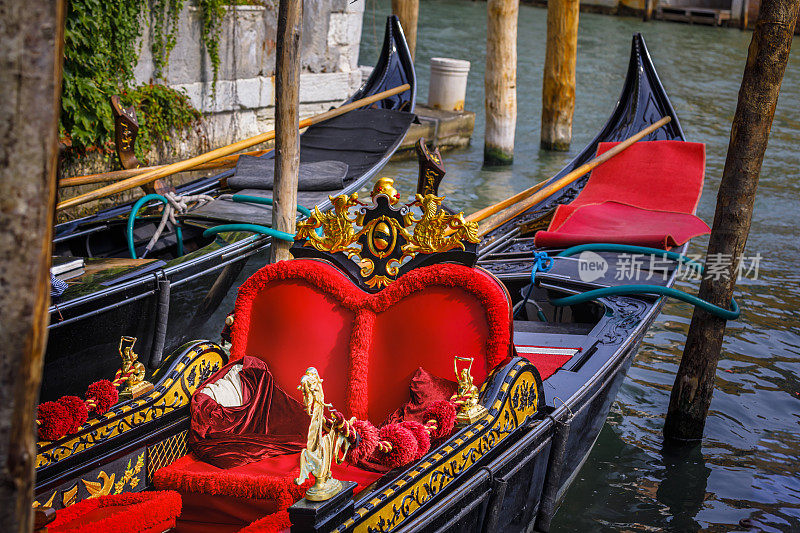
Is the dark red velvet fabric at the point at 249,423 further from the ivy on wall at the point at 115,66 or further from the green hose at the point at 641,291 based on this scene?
the ivy on wall at the point at 115,66

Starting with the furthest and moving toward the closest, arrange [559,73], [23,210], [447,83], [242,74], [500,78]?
[447,83], [559,73], [500,78], [242,74], [23,210]

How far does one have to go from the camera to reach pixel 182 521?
2062 mm

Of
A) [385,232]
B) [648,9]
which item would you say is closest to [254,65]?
[385,232]

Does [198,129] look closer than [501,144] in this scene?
Yes

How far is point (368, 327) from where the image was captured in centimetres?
232

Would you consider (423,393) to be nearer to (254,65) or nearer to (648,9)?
(254,65)

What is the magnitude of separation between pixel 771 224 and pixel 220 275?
4407 mm

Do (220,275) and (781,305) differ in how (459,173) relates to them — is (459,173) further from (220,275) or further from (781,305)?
(220,275)

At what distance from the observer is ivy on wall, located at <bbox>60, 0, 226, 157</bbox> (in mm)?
5199

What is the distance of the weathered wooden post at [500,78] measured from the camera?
6734 mm

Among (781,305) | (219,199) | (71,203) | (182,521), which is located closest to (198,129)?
(219,199)

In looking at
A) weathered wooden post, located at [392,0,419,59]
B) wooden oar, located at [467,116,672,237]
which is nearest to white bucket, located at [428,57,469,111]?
weathered wooden post, located at [392,0,419,59]

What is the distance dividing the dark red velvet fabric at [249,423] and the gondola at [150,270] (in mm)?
1038

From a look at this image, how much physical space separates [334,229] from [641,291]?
1.30 metres
